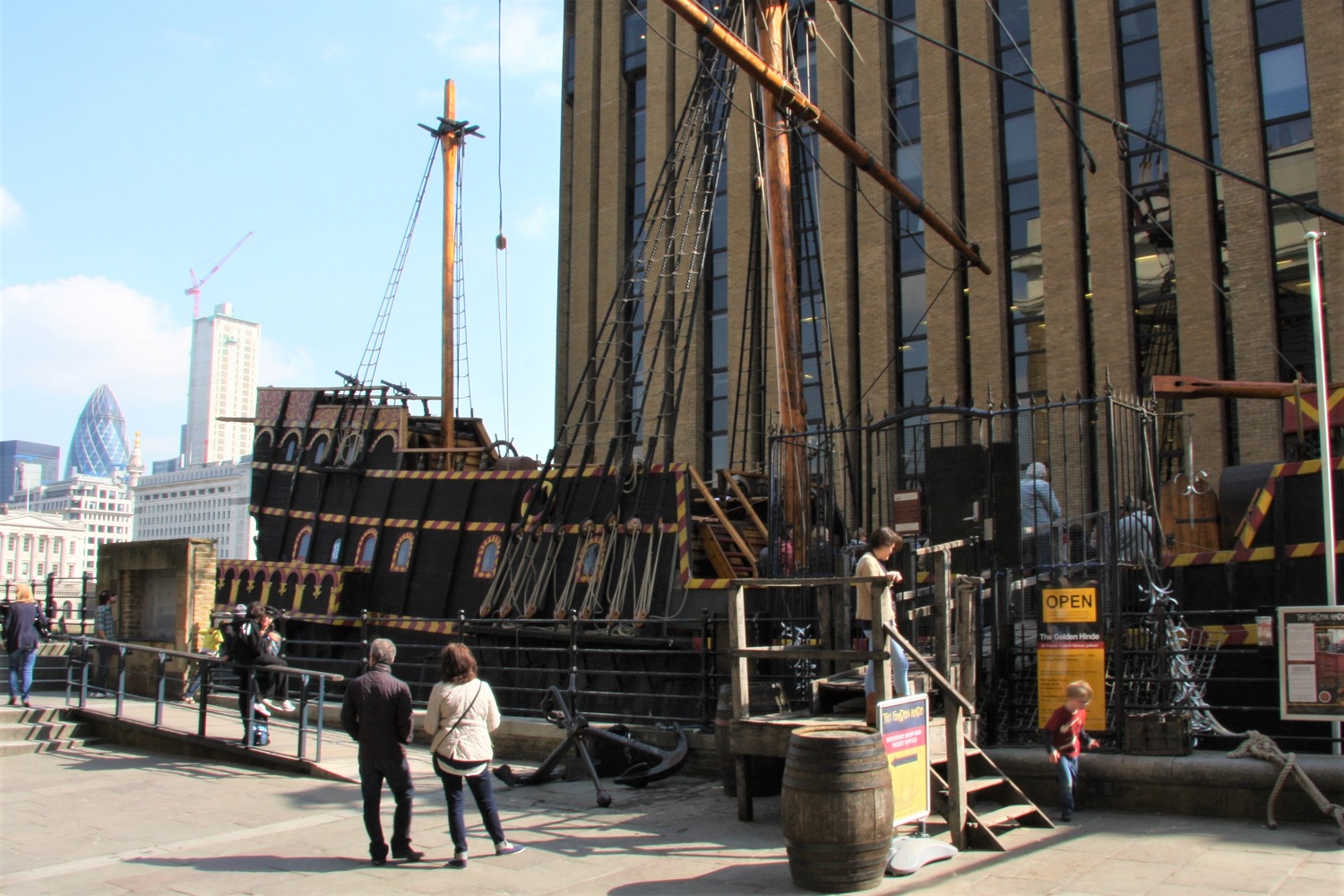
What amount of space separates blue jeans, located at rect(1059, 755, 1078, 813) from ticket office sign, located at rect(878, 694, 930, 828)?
4.22ft

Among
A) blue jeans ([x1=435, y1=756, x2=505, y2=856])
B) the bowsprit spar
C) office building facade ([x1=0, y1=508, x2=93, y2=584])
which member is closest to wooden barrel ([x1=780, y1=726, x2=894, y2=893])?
blue jeans ([x1=435, y1=756, x2=505, y2=856])

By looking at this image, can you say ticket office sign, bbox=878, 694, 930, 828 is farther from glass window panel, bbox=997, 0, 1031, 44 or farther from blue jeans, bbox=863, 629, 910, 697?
glass window panel, bbox=997, 0, 1031, 44

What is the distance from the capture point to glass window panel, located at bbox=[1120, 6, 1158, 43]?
23.6 meters

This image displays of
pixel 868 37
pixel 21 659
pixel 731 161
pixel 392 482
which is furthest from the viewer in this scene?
pixel 731 161

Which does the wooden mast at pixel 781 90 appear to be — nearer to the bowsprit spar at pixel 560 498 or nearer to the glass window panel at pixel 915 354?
the bowsprit spar at pixel 560 498

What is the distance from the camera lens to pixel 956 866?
6.36 meters

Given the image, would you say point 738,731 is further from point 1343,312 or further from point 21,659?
point 1343,312

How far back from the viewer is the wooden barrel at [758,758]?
8367mm

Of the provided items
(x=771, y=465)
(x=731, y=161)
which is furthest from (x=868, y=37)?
(x=771, y=465)

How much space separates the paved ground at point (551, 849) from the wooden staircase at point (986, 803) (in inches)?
5.1

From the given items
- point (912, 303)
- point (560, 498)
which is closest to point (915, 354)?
point (912, 303)

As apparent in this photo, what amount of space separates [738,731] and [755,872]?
3.96 ft

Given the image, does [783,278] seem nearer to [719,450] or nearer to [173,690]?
[173,690]

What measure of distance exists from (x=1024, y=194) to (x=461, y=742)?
21.8 m
